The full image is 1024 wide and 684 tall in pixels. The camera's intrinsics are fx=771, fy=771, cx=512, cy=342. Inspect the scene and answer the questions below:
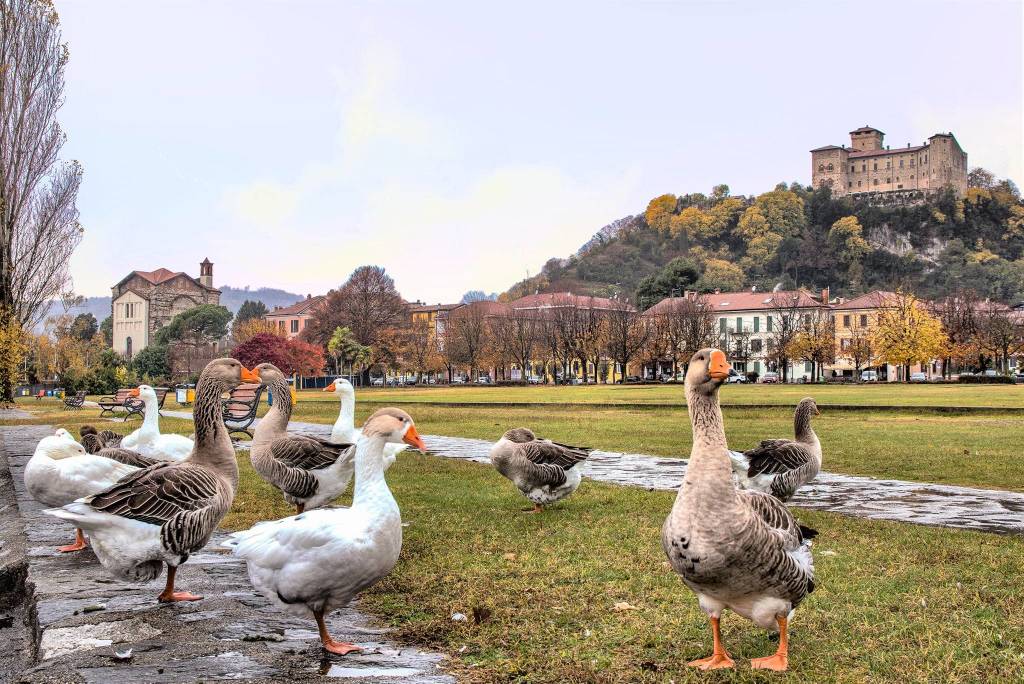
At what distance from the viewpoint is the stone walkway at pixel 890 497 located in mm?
9695

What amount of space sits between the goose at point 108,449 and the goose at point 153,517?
199 centimetres

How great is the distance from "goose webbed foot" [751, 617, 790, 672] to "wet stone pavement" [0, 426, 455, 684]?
1.90 metres

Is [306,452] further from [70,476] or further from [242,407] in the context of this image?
[242,407]

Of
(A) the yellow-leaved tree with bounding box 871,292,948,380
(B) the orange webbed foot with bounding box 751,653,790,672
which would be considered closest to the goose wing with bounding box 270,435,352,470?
(B) the orange webbed foot with bounding box 751,653,790,672

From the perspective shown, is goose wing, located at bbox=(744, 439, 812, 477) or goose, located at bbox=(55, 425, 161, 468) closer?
goose, located at bbox=(55, 425, 161, 468)

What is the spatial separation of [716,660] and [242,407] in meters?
22.0

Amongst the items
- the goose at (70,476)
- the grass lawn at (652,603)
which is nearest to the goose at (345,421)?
the grass lawn at (652,603)

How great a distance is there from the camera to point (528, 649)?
506 cm

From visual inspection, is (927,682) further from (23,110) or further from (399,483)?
(23,110)

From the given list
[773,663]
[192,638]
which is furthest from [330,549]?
[773,663]

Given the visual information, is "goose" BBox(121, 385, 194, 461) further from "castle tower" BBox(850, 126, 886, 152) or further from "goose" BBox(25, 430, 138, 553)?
"castle tower" BBox(850, 126, 886, 152)

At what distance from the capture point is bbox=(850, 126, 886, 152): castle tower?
195 m

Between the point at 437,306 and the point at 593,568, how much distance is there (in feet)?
456

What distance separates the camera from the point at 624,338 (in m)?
87.1
